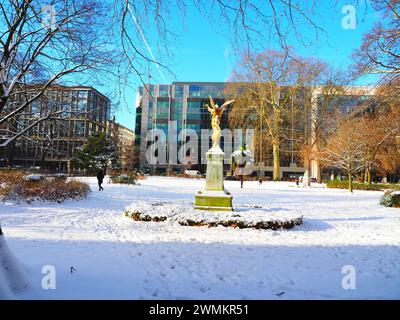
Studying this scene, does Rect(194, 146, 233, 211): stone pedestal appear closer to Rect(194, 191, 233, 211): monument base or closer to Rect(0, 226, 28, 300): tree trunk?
Rect(194, 191, 233, 211): monument base

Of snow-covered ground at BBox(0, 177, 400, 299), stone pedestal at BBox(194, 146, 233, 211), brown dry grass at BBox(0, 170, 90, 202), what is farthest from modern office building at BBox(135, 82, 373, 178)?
snow-covered ground at BBox(0, 177, 400, 299)

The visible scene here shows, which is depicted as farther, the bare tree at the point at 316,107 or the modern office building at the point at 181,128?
the modern office building at the point at 181,128

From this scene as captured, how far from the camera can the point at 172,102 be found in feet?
222

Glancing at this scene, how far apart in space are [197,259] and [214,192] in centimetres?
555

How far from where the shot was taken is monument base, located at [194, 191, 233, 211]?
10361 mm

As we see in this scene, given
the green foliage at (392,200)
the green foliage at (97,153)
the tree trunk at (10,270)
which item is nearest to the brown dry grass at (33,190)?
the tree trunk at (10,270)

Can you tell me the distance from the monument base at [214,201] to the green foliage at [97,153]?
1327 inches

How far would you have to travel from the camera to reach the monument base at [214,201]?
10.4 meters

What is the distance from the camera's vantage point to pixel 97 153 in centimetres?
4319

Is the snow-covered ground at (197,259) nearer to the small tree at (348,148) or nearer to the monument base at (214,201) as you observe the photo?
the monument base at (214,201)

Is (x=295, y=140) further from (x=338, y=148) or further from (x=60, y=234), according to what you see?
(x=60, y=234)

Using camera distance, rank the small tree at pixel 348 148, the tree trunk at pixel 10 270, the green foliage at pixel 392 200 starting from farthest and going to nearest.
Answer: the small tree at pixel 348 148
the green foliage at pixel 392 200
the tree trunk at pixel 10 270

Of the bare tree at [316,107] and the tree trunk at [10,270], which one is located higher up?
the bare tree at [316,107]
